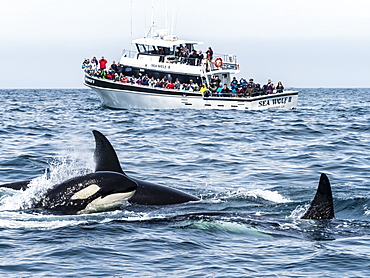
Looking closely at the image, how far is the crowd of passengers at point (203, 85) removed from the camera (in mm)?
41219

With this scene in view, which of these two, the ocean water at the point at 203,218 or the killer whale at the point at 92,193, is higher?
the killer whale at the point at 92,193

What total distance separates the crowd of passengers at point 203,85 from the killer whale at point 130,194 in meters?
29.3

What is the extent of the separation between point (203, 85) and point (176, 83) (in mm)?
1840

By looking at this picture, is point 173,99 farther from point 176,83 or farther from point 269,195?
point 269,195

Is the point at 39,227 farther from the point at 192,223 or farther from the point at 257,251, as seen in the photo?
the point at 257,251

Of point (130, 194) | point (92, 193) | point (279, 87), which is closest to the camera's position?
point (92, 193)

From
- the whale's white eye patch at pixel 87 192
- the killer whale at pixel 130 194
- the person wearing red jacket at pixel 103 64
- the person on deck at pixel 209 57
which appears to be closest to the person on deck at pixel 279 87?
the person on deck at pixel 209 57

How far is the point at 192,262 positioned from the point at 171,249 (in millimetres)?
622

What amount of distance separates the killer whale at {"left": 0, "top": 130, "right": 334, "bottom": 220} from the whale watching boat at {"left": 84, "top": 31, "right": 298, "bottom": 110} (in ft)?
95.8

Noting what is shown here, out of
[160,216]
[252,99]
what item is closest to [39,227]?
[160,216]

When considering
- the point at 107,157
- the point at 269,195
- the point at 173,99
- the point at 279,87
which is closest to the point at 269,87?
the point at 279,87

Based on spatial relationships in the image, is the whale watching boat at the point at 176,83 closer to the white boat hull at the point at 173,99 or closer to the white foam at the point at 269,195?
the white boat hull at the point at 173,99

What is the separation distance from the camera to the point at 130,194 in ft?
33.8

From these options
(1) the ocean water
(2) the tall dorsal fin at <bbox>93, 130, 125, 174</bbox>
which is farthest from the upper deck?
(2) the tall dorsal fin at <bbox>93, 130, 125, 174</bbox>
